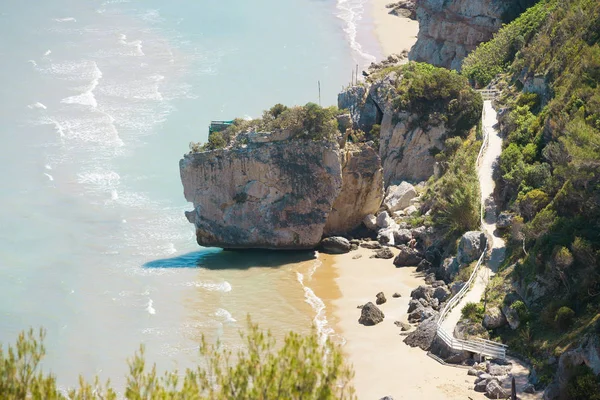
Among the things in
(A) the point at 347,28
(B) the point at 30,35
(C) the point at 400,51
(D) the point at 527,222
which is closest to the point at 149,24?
(B) the point at 30,35

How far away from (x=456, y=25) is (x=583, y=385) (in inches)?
2038

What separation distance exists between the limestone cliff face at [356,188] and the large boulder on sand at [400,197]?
62.5 inches

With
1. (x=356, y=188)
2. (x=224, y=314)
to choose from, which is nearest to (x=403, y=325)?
(x=224, y=314)

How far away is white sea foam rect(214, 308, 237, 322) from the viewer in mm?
52719

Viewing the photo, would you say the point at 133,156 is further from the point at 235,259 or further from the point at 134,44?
the point at 134,44

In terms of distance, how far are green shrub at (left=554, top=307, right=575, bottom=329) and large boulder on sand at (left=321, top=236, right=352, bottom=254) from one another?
20167 mm

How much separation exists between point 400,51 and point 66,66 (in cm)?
3164

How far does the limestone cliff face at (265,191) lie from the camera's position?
61250 mm

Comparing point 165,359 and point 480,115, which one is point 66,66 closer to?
point 480,115

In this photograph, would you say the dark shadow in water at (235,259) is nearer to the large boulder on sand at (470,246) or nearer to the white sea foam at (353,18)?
the large boulder on sand at (470,246)

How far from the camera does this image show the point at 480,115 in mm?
66375

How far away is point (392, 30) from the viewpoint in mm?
113500

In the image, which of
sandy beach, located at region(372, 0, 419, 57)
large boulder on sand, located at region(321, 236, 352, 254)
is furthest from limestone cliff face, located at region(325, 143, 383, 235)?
sandy beach, located at region(372, 0, 419, 57)

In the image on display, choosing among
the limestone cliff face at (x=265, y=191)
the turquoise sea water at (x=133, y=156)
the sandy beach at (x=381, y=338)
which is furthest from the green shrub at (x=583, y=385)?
the limestone cliff face at (x=265, y=191)
